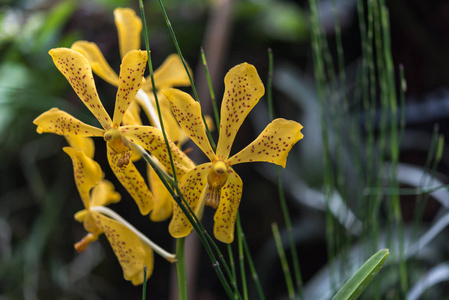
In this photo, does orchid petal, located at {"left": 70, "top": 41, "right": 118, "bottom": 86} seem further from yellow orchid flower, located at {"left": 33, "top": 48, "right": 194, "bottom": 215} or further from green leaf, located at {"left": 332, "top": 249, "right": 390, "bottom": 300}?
green leaf, located at {"left": 332, "top": 249, "right": 390, "bottom": 300}

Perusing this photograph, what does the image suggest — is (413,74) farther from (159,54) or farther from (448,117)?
(159,54)

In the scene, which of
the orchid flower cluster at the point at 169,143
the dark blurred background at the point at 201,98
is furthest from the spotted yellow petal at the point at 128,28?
the dark blurred background at the point at 201,98

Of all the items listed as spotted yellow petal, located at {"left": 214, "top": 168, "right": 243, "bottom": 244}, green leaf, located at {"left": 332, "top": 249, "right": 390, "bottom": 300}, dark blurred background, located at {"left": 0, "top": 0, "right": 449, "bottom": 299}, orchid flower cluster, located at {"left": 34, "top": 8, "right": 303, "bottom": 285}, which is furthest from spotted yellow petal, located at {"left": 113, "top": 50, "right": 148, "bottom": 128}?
dark blurred background, located at {"left": 0, "top": 0, "right": 449, "bottom": 299}

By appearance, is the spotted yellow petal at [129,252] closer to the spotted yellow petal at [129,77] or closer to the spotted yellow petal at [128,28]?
the spotted yellow petal at [129,77]

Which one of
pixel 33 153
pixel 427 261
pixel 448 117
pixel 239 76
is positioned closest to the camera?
pixel 239 76

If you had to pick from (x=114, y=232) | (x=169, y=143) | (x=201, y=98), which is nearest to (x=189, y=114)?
(x=169, y=143)

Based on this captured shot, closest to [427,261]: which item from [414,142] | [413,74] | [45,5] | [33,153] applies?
[414,142]
